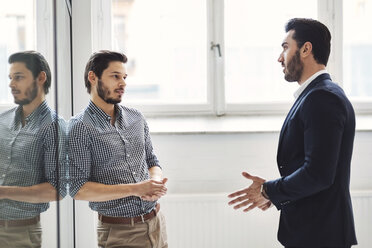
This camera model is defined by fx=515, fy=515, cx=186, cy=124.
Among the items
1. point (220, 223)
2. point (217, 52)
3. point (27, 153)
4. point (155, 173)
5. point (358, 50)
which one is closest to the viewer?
point (27, 153)

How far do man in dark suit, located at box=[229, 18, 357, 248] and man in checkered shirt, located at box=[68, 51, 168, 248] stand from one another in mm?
427

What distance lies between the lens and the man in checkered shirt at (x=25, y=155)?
0.99 m

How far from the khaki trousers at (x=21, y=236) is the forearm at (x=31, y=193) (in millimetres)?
61

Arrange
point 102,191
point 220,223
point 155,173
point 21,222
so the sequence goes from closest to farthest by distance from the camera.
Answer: point 21,222 → point 102,191 → point 155,173 → point 220,223

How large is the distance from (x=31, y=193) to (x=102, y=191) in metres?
0.69

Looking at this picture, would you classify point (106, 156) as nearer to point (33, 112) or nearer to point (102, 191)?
point (102, 191)

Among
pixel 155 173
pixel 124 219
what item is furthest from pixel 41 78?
pixel 155 173

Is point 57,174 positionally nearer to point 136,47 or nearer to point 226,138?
point 226,138

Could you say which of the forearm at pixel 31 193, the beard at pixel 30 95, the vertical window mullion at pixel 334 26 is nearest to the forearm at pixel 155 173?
the forearm at pixel 31 193

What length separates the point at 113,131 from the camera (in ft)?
6.84

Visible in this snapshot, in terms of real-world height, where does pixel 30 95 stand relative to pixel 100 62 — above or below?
below

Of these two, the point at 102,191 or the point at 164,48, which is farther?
the point at 164,48

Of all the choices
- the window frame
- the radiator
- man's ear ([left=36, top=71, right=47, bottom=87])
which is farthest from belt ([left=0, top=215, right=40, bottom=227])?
the window frame

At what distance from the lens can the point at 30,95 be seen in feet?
3.95
